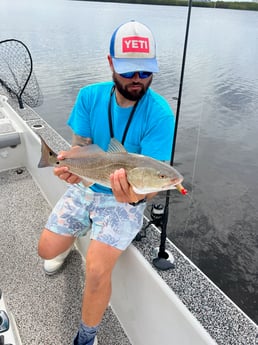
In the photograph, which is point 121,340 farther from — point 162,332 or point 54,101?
point 54,101

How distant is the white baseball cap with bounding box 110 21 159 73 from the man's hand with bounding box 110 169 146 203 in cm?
61

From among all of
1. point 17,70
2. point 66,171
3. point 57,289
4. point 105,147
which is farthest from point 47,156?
point 17,70

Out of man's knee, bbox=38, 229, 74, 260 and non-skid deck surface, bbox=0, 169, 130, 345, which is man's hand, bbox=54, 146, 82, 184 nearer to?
man's knee, bbox=38, 229, 74, 260

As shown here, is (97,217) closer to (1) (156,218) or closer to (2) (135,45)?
(1) (156,218)

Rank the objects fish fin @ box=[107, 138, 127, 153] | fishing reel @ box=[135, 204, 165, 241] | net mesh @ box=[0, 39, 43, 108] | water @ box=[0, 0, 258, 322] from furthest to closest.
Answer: net mesh @ box=[0, 39, 43, 108], water @ box=[0, 0, 258, 322], fishing reel @ box=[135, 204, 165, 241], fish fin @ box=[107, 138, 127, 153]

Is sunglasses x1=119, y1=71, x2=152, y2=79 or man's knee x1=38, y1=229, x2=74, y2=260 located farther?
man's knee x1=38, y1=229, x2=74, y2=260

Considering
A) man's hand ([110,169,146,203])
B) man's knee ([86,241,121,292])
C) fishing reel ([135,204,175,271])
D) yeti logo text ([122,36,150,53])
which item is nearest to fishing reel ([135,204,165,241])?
fishing reel ([135,204,175,271])

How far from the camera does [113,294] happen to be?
2201 mm

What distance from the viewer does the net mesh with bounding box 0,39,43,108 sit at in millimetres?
4727

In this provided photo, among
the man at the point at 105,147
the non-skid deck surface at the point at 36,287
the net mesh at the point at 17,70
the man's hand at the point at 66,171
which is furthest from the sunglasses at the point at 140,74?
the net mesh at the point at 17,70

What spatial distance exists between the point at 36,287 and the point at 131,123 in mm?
1461

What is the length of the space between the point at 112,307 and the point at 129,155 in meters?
1.27

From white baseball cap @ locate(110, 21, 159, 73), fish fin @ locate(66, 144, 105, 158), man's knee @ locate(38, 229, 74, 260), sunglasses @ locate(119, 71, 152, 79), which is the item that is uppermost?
white baseball cap @ locate(110, 21, 159, 73)

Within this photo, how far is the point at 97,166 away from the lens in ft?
5.66
